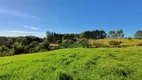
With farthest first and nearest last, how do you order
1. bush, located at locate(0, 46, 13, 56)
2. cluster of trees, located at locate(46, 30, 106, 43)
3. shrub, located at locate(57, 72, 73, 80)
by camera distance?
cluster of trees, located at locate(46, 30, 106, 43) < bush, located at locate(0, 46, 13, 56) < shrub, located at locate(57, 72, 73, 80)

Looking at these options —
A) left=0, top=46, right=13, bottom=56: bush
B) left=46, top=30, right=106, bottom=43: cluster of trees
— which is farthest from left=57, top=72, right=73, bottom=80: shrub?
left=46, top=30, right=106, bottom=43: cluster of trees

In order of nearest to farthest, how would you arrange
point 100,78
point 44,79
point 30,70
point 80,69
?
point 44,79 → point 100,78 → point 30,70 → point 80,69

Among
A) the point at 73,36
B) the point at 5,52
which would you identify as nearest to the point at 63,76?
the point at 5,52

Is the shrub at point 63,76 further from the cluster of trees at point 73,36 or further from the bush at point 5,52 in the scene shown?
the cluster of trees at point 73,36

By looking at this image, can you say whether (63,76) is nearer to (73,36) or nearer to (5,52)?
(5,52)

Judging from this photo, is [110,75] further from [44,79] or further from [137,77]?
[44,79]

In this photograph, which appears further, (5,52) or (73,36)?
(73,36)

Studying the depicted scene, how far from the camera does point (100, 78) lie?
31.5ft

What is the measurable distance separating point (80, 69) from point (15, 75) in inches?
166

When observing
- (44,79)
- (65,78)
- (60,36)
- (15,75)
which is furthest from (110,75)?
(60,36)

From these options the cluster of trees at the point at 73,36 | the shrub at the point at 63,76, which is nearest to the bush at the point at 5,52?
the cluster of trees at the point at 73,36

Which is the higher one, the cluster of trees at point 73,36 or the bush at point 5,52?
the cluster of trees at point 73,36

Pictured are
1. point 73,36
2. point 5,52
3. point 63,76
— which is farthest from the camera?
point 73,36

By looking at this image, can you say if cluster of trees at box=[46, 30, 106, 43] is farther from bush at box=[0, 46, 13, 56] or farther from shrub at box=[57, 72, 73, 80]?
shrub at box=[57, 72, 73, 80]
